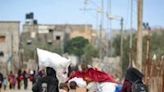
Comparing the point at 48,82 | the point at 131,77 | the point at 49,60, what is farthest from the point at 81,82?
the point at 131,77

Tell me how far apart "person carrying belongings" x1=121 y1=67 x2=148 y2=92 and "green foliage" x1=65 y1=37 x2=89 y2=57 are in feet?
348

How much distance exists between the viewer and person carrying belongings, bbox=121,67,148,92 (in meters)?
10.9

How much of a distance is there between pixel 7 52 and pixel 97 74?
83.2 metres

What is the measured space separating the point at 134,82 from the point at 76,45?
110383 mm

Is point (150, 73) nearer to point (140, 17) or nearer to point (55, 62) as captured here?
point (140, 17)

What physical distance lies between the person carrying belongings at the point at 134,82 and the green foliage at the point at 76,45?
106157mm

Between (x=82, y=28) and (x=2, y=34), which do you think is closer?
(x=2, y=34)

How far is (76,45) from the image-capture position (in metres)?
121

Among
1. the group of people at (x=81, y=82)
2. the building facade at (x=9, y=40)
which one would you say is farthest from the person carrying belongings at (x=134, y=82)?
the building facade at (x=9, y=40)

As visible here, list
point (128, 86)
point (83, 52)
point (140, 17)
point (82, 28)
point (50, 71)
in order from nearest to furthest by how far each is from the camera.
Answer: point (128, 86)
point (50, 71)
point (140, 17)
point (83, 52)
point (82, 28)

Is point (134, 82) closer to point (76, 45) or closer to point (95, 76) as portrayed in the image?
point (95, 76)

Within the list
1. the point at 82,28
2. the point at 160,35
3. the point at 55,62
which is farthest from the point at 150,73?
the point at 82,28

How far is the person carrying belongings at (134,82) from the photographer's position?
1094cm

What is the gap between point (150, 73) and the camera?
79.5 feet
